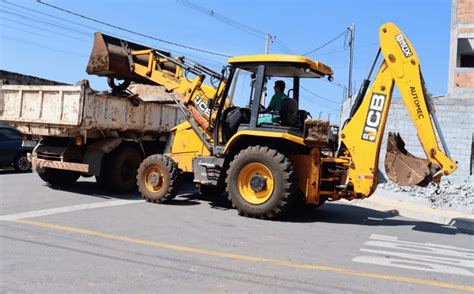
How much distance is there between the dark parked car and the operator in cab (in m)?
9.61

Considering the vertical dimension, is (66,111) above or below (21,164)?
above

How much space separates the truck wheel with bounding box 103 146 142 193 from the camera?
11125mm

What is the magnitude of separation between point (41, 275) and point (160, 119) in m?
7.62

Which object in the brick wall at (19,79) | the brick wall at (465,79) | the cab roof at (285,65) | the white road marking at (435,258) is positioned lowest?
the white road marking at (435,258)

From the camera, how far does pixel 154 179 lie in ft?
32.4

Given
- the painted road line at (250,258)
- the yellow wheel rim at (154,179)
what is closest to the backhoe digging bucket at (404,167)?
the painted road line at (250,258)

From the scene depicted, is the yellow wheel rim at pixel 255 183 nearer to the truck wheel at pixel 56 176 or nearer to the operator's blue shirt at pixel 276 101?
the operator's blue shirt at pixel 276 101

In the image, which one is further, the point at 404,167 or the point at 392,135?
the point at 392,135

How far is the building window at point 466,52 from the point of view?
2353 centimetres

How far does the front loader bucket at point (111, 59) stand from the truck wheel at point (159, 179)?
2389 mm

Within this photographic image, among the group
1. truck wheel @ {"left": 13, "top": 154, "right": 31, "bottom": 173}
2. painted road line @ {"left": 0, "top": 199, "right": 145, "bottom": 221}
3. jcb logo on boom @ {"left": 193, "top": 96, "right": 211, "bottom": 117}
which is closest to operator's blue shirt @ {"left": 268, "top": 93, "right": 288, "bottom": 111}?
jcb logo on boom @ {"left": 193, "top": 96, "right": 211, "bottom": 117}

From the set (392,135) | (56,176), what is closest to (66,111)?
(56,176)

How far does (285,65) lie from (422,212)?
463 cm

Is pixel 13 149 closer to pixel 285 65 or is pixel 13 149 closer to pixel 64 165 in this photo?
pixel 64 165
